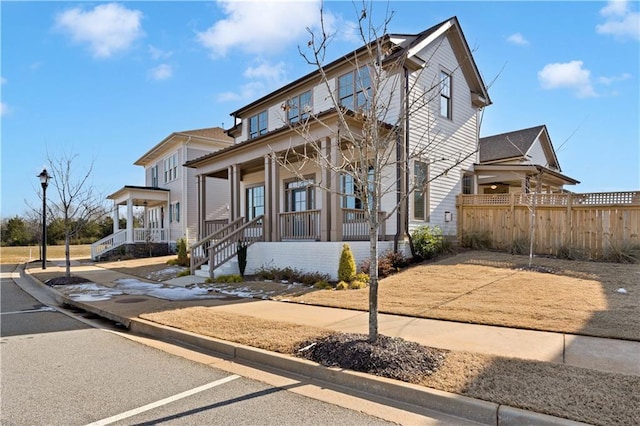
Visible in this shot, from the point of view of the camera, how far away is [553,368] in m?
4.32

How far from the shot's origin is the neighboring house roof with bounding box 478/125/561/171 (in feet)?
68.1

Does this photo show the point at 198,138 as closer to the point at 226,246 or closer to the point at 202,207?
the point at 202,207

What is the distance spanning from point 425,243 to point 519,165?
6968 mm

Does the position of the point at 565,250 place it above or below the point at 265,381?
above

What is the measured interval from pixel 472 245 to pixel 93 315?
38.7 ft

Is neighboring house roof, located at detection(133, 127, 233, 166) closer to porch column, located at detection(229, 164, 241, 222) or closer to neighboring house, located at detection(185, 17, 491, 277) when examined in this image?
neighboring house, located at detection(185, 17, 491, 277)

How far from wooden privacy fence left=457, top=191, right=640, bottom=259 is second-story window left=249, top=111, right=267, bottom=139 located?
10053 millimetres

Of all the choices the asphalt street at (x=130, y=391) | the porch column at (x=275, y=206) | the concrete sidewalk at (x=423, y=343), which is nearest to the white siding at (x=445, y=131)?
the porch column at (x=275, y=206)

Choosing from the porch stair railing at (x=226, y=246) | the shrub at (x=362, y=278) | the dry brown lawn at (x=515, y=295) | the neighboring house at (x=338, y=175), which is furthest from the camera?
the porch stair railing at (x=226, y=246)

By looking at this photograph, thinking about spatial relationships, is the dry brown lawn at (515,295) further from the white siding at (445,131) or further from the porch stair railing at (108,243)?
the porch stair railing at (108,243)

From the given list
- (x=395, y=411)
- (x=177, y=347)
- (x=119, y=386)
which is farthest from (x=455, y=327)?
(x=119, y=386)

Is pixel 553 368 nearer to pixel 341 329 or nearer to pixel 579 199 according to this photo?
pixel 341 329

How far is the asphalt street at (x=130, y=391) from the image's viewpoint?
3691 millimetres

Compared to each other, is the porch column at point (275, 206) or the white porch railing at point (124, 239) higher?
the porch column at point (275, 206)
